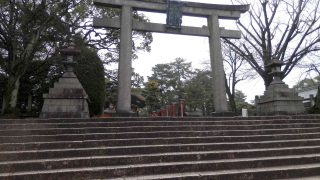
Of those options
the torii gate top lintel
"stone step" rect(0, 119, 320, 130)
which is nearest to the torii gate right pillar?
the torii gate top lintel

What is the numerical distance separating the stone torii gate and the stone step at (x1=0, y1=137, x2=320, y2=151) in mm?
4565

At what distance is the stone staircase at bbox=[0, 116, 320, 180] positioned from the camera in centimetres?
585

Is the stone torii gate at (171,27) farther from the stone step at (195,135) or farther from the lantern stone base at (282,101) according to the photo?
the stone step at (195,135)

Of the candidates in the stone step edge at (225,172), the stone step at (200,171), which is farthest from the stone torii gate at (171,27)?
the stone step edge at (225,172)

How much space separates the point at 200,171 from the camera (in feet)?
20.2

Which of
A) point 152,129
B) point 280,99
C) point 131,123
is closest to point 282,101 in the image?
point 280,99

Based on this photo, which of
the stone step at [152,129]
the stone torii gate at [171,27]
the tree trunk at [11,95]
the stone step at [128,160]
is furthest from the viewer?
the tree trunk at [11,95]

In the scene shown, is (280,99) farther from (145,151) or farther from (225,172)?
(145,151)

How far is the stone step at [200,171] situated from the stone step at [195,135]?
151 centimetres

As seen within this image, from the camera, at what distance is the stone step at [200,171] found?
5566mm

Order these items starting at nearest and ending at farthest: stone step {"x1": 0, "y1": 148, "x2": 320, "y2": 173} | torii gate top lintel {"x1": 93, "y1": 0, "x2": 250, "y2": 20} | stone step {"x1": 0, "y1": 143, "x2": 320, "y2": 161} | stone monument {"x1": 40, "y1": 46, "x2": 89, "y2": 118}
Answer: stone step {"x1": 0, "y1": 148, "x2": 320, "y2": 173}
stone step {"x1": 0, "y1": 143, "x2": 320, "y2": 161}
stone monument {"x1": 40, "y1": 46, "x2": 89, "y2": 118}
torii gate top lintel {"x1": 93, "y1": 0, "x2": 250, "y2": 20}

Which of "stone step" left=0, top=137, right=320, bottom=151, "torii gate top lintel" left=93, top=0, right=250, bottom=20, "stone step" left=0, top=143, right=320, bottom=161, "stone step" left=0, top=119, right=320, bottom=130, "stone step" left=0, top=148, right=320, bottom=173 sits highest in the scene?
"torii gate top lintel" left=93, top=0, right=250, bottom=20

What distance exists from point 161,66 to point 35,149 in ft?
139

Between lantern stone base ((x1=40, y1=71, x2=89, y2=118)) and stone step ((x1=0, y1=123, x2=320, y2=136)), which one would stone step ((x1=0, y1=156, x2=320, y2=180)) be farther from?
Answer: lantern stone base ((x1=40, y1=71, x2=89, y2=118))
